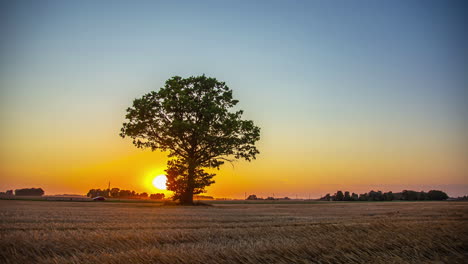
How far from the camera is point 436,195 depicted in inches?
3406

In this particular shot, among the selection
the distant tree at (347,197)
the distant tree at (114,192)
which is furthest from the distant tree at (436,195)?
the distant tree at (114,192)

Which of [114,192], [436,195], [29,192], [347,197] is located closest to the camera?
[436,195]

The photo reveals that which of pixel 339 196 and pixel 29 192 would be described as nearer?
pixel 339 196

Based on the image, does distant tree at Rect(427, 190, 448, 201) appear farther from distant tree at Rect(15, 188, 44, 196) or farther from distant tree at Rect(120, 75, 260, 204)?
distant tree at Rect(15, 188, 44, 196)

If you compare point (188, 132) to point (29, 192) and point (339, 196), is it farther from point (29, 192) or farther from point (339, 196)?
point (29, 192)

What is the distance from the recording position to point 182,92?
3706 centimetres

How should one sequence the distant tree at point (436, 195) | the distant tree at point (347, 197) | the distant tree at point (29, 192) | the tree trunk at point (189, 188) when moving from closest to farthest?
the tree trunk at point (189, 188), the distant tree at point (436, 195), the distant tree at point (347, 197), the distant tree at point (29, 192)

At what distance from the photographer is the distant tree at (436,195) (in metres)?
85.9

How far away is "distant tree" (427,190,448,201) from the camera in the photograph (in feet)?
282

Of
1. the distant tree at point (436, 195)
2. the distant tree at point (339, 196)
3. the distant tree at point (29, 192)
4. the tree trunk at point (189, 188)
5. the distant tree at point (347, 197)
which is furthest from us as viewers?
the distant tree at point (29, 192)

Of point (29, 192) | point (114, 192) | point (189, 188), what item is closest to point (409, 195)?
point (189, 188)

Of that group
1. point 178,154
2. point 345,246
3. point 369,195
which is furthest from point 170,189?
point 369,195

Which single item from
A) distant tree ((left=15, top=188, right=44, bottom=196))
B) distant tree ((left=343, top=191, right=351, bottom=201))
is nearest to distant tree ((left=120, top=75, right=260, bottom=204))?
distant tree ((left=343, top=191, right=351, bottom=201))

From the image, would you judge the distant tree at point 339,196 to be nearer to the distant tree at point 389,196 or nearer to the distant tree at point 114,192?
the distant tree at point 389,196
